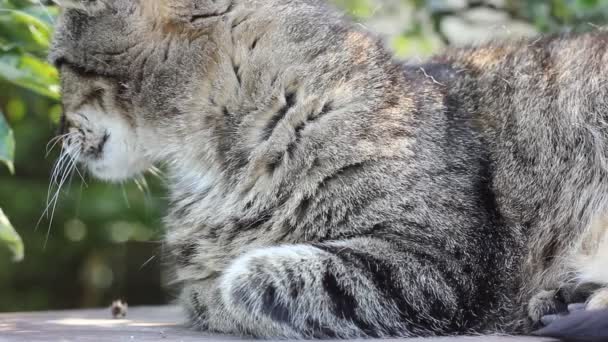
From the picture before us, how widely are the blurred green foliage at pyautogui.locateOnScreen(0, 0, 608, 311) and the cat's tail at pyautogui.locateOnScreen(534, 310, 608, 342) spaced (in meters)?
1.18

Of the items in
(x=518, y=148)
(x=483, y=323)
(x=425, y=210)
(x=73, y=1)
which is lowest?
(x=483, y=323)

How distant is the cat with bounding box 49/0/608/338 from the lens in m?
2.39

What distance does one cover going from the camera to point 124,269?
5.81 m

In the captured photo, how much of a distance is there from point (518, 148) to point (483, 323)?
1.81ft

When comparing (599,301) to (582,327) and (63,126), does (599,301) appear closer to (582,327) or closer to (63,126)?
(582,327)

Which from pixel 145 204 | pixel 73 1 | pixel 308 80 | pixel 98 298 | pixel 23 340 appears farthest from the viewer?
pixel 98 298

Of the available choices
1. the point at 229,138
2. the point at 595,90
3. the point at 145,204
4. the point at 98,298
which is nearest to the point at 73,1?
the point at 229,138

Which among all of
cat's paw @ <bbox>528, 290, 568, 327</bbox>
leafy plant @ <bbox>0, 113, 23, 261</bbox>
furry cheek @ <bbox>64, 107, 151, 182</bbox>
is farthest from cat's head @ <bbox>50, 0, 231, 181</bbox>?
cat's paw @ <bbox>528, 290, 568, 327</bbox>

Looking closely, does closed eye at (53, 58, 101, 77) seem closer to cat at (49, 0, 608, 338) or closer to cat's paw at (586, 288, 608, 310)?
cat at (49, 0, 608, 338)

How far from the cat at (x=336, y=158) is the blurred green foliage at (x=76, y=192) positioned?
19 cm

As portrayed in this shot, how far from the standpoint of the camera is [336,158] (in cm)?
253

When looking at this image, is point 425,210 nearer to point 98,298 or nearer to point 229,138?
point 229,138

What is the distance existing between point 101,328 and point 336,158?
803mm

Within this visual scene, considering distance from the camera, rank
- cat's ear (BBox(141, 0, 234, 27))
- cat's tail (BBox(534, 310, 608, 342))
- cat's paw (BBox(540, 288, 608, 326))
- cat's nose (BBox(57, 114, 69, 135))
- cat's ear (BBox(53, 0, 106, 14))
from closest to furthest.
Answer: cat's tail (BBox(534, 310, 608, 342)) < cat's paw (BBox(540, 288, 608, 326)) < cat's ear (BBox(141, 0, 234, 27)) < cat's ear (BBox(53, 0, 106, 14)) < cat's nose (BBox(57, 114, 69, 135))
